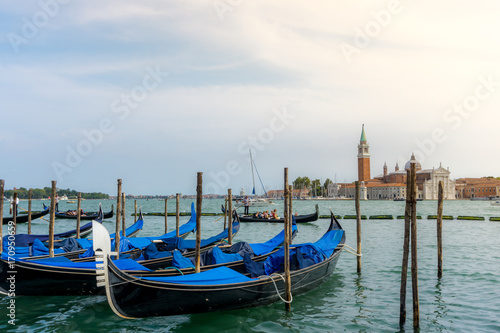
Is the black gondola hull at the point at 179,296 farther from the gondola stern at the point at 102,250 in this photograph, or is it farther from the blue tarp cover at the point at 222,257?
the blue tarp cover at the point at 222,257

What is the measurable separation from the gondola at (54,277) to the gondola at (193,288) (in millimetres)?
954

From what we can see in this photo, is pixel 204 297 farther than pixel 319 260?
No

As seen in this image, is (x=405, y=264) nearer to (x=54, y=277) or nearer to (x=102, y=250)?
(x=102, y=250)

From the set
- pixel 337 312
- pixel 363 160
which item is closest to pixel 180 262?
pixel 337 312

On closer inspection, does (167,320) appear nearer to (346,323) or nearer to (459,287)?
(346,323)

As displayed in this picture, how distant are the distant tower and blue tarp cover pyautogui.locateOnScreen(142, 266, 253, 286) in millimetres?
84409

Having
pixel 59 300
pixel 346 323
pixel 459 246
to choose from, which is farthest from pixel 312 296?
pixel 459 246

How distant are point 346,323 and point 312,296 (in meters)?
1.23

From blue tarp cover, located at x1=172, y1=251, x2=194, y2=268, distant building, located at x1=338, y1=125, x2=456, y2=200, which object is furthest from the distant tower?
blue tarp cover, located at x1=172, y1=251, x2=194, y2=268

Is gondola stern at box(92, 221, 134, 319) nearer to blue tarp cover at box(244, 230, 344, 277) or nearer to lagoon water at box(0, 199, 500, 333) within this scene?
lagoon water at box(0, 199, 500, 333)

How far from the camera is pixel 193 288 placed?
5156 millimetres

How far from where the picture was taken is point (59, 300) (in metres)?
6.08

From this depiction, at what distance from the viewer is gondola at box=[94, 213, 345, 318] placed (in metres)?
4.75

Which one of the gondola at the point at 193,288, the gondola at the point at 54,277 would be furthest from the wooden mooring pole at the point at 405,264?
the gondola at the point at 54,277
